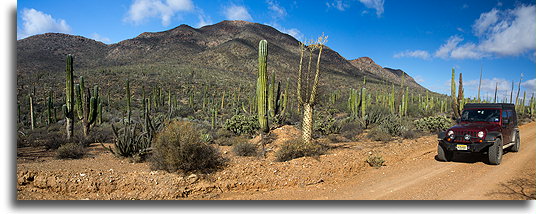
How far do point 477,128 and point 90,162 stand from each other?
11.2 metres

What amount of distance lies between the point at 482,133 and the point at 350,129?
10938 mm

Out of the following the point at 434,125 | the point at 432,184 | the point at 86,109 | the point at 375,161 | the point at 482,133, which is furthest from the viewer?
the point at 434,125

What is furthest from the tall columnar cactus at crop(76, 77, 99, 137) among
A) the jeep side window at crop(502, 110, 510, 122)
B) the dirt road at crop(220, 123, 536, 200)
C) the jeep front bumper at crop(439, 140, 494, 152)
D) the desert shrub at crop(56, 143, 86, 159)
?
the jeep side window at crop(502, 110, 510, 122)

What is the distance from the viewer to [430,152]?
10.1 meters

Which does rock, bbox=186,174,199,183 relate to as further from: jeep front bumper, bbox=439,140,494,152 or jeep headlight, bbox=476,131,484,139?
jeep headlight, bbox=476,131,484,139

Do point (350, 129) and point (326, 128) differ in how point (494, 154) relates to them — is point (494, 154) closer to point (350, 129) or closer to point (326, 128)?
point (326, 128)

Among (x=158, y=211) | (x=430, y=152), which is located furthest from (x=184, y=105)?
Answer: (x=158, y=211)

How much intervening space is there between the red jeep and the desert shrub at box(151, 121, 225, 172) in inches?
242

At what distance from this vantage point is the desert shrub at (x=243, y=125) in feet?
54.0

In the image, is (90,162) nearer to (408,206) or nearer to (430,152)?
(408,206)

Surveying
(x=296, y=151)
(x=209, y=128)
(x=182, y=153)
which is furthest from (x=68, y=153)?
(x=209, y=128)

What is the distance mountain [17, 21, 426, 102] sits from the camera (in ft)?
149

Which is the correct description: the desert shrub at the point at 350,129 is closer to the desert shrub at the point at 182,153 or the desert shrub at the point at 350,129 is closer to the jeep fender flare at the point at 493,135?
the jeep fender flare at the point at 493,135

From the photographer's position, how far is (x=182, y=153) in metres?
6.67
